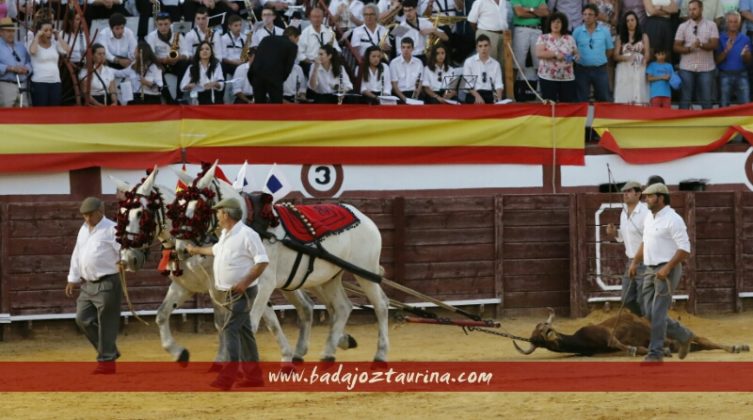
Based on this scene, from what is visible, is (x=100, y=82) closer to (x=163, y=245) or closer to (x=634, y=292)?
(x=163, y=245)

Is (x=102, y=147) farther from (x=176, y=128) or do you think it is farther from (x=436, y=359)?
(x=436, y=359)

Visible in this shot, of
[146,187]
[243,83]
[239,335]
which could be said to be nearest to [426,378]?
[239,335]

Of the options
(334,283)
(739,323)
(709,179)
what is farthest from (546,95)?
(334,283)

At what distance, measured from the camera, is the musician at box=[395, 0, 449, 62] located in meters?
21.7

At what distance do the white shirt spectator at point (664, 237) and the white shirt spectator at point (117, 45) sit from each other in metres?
7.76

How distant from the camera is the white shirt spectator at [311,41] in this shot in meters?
20.8

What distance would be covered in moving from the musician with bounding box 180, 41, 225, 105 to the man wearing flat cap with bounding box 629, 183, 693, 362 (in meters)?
6.99

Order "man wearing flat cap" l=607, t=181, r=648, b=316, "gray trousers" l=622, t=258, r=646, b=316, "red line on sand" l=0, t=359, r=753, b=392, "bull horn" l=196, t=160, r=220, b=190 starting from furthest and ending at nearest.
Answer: "man wearing flat cap" l=607, t=181, r=648, b=316, "gray trousers" l=622, t=258, r=646, b=316, "bull horn" l=196, t=160, r=220, b=190, "red line on sand" l=0, t=359, r=753, b=392

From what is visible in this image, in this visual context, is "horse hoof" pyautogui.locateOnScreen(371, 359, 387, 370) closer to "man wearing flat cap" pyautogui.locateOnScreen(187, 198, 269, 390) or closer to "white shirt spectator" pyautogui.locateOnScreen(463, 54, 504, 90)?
"man wearing flat cap" pyautogui.locateOnScreen(187, 198, 269, 390)

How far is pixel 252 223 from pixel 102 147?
17.2 ft

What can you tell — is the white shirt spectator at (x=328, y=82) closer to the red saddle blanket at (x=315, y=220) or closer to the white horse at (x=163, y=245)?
the red saddle blanket at (x=315, y=220)

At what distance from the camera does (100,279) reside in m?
15.1

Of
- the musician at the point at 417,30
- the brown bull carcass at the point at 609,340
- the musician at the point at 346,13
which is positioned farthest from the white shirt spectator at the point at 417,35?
the brown bull carcass at the point at 609,340

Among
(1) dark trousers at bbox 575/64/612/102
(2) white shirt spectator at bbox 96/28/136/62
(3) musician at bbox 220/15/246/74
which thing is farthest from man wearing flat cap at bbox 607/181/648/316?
(2) white shirt spectator at bbox 96/28/136/62
